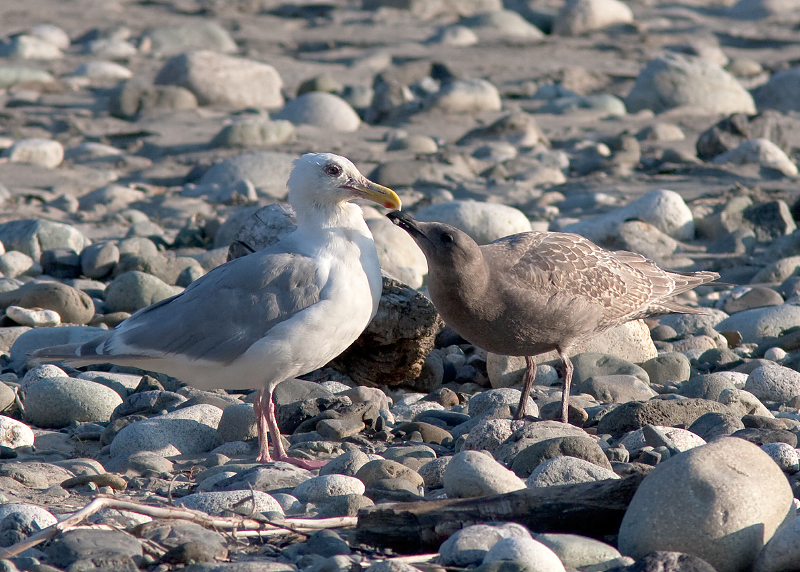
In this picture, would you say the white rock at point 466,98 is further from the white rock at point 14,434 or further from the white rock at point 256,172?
the white rock at point 14,434

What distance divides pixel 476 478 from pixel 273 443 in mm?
1333

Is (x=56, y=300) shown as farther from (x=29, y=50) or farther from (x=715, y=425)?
(x=29, y=50)

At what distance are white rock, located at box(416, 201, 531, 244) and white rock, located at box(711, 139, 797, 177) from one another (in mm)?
3530

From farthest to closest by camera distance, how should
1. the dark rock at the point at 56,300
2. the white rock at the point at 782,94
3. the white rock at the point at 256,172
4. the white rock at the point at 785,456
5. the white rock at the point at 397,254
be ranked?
the white rock at the point at 782,94 → the white rock at the point at 256,172 → the white rock at the point at 397,254 → the dark rock at the point at 56,300 → the white rock at the point at 785,456

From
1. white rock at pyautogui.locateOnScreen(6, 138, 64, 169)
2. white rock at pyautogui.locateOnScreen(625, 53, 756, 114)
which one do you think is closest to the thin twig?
white rock at pyautogui.locateOnScreen(6, 138, 64, 169)

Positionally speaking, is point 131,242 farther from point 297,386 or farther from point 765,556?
point 765,556

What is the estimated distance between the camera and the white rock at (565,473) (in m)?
4.09

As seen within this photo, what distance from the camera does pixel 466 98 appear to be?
13539 mm

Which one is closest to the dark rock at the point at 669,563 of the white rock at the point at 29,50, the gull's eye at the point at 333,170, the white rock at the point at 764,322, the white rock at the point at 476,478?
the white rock at the point at 476,478

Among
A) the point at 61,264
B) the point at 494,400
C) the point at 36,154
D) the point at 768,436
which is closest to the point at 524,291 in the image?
the point at 494,400

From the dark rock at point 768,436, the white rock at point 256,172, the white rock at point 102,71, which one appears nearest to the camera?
the dark rock at point 768,436

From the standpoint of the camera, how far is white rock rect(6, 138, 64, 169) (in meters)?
11.5

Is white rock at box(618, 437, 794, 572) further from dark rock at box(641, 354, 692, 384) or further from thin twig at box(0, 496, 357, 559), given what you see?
dark rock at box(641, 354, 692, 384)

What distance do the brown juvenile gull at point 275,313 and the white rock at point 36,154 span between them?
270 inches
